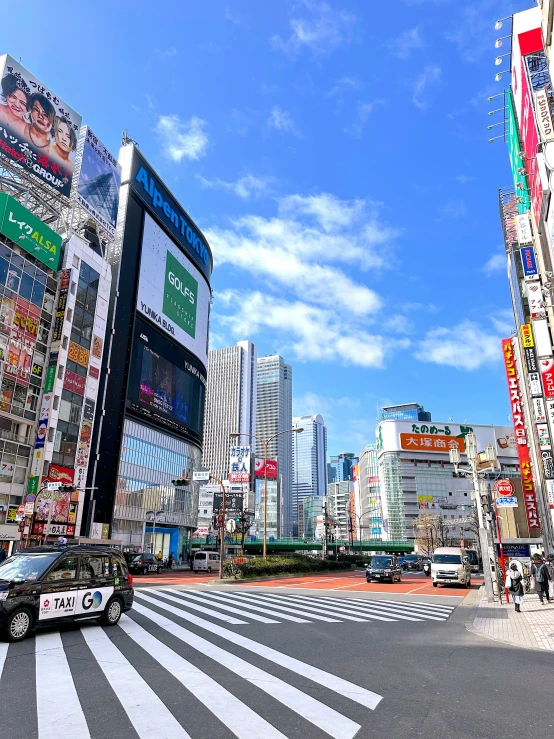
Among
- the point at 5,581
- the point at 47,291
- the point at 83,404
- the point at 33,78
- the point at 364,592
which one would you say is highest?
the point at 33,78

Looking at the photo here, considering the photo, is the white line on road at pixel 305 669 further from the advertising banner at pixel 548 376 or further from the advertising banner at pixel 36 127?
the advertising banner at pixel 36 127

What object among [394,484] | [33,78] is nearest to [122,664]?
[33,78]

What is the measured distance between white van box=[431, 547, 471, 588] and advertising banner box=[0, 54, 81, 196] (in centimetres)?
4480

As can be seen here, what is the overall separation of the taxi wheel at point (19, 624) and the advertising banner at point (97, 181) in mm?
50745

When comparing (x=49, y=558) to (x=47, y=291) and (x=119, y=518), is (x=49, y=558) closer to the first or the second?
(x=47, y=291)

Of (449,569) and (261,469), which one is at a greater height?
(261,469)

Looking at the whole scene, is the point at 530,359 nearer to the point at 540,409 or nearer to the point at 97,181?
the point at 540,409

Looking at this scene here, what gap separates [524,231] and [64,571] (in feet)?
151

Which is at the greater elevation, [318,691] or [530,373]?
[530,373]

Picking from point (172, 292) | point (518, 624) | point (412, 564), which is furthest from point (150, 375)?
point (518, 624)

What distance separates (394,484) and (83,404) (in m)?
93.1

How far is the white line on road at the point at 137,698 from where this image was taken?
17.5 feet

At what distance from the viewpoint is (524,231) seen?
4491cm

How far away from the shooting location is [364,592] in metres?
25.5
